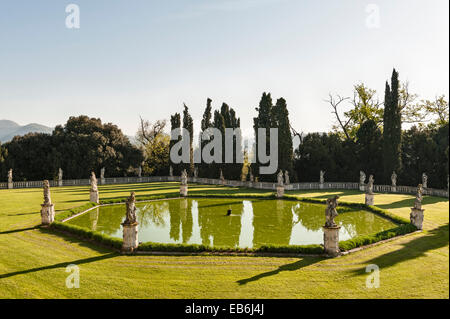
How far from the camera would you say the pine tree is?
123ft

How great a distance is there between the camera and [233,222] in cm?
2094

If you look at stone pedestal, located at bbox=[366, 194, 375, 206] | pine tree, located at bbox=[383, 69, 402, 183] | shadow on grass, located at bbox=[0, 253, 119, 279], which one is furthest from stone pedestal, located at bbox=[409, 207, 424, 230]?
pine tree, located at bbox=[383, 69, 402, 183]

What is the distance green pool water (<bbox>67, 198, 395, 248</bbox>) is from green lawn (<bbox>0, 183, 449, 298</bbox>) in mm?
2834

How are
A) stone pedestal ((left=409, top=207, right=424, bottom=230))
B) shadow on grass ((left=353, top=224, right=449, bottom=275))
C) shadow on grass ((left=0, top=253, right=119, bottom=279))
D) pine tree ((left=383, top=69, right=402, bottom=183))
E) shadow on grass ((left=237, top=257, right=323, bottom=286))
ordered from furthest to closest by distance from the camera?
pine tree ((left=383, top=69, right=402, bottom=183))
stone pedestal ((left=409, top=207, right=424, bottom=230))
shadow on grass ((left=353, top=224, right=449, bottom=275))
shadow on grass ((left=0, top=253, right=119, bottom=279))
shadow on grass ((left=237, top=257, right=323, bottom=286))

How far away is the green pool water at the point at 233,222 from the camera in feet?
55.2

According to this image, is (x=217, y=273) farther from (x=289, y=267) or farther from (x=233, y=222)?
(x=233, y=222)

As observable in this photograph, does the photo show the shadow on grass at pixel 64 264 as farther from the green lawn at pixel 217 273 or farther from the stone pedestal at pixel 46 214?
the stone pedestal at pixel 46 214

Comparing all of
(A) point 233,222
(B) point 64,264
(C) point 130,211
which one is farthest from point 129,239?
Result: (A) point 233,222

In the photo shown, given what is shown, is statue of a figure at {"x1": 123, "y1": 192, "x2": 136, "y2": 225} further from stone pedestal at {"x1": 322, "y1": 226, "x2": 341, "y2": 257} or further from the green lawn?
stone pedestal at {"x1": 322, "y1": 226, "x2": 341, "y2": 257}

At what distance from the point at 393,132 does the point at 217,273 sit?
33818 millimetres

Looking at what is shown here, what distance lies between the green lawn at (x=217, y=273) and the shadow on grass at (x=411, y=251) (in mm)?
35
